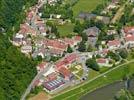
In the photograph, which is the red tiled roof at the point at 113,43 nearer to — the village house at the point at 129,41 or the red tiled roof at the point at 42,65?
the village house at the point at 129,41

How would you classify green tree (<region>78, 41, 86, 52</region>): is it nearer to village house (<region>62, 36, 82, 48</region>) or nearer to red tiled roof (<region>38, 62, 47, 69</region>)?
village house (<region>62, 36, 82, 48</region>)

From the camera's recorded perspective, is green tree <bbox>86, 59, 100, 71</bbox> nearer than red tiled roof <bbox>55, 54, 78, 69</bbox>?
Yes

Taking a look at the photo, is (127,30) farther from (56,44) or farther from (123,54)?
(56,44)

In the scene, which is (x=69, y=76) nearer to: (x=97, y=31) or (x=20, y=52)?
(x=20, y=52)

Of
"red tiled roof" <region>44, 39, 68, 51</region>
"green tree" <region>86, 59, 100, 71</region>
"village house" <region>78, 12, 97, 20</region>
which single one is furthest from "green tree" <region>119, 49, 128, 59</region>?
"village house" <region>78, 12, 97, 20</region>

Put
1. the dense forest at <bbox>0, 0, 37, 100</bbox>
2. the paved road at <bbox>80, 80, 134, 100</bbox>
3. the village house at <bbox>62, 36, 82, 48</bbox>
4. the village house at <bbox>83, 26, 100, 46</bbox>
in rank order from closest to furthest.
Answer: the dense forest at <bbox>0, 0, 37, 100</bbox> < the paved road at <bbox>80, 80, 134, 100</bbox> < the village house at <bbox>62, 36, 82, 48</bbox> < the village house at <bbox>83, 26, 100, 46</bbox>

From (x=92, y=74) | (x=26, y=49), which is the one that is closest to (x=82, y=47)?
(x=92, y=74)

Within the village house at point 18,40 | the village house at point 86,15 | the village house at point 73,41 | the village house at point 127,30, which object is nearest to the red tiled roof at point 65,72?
the village house at point 73,41
